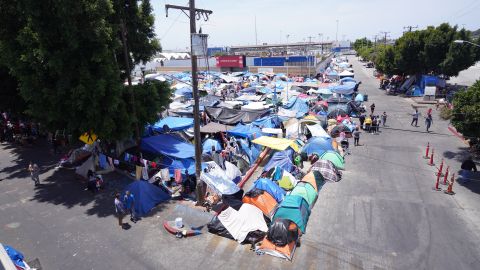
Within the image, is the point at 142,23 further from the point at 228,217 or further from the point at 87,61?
the point at 228,217

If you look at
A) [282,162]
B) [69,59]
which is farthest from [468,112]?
[69,59]

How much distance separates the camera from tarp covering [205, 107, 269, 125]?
25.5m

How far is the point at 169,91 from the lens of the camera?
19328mm

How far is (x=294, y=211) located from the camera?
12172 mm

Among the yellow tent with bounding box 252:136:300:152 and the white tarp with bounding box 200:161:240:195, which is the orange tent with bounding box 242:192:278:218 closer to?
the white tarp with bounding box 200:161:240:195

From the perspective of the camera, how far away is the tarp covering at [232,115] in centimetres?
2555

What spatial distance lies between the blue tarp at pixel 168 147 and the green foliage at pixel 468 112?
13820mm

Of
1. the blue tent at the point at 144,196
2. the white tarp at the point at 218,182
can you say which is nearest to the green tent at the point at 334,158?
the white tarp at the point at 218,182

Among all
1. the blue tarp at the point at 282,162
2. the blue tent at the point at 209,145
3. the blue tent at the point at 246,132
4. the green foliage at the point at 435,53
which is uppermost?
the green foliage at the point at 435,53

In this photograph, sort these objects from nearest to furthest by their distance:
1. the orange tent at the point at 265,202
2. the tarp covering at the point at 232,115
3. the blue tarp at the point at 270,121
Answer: the orange tent at the point at 265,202 → the blue tarp at the point at 270,121 → the tarp covering at the point at 232,115

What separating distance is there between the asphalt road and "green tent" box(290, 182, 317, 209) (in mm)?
467

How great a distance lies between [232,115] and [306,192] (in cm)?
1320

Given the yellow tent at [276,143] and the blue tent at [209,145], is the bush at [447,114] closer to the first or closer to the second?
the yellow tent at [276,143]

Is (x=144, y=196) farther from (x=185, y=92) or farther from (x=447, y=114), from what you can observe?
(x=185, y=92)
